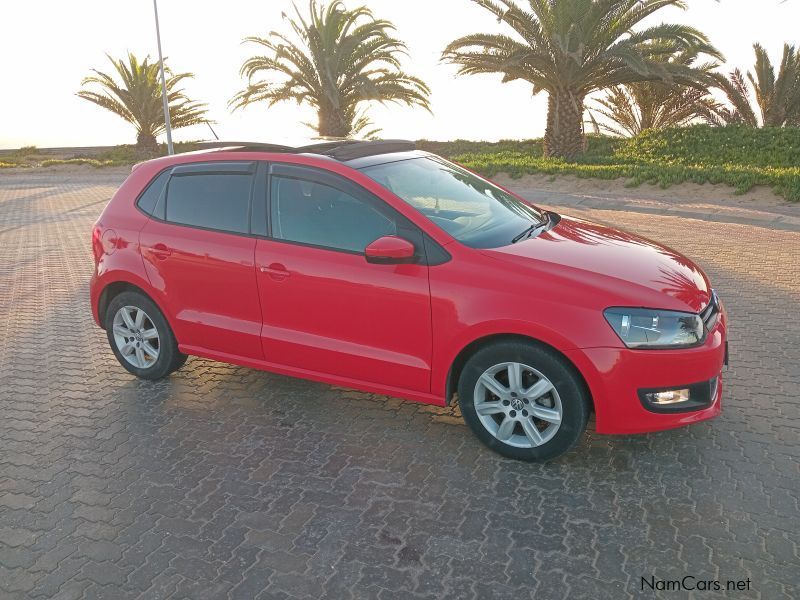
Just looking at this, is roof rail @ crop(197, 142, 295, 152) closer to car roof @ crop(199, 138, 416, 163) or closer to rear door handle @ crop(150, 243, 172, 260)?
car roof @ crop(199, 138, 416, 163)

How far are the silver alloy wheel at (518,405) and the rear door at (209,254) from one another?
65.9 inches

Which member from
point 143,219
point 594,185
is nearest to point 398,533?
point 143,219

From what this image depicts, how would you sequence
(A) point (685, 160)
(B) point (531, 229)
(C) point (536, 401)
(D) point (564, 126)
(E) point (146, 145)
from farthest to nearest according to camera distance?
1. (E) point (146, 145)
2. (D) point (564, 126)
3. (A) point (685, 160)
4. (B) point (531, 229)
5. (C) point (536, 401)

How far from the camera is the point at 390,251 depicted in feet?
14.1

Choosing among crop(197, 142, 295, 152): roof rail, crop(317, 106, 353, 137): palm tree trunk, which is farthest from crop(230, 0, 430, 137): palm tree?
crop(197, 142, 295, 152): roof rail

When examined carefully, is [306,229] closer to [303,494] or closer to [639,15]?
[303,494]

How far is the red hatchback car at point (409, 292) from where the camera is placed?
4.08 meters

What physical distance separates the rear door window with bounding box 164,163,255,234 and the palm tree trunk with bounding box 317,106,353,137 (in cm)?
1943

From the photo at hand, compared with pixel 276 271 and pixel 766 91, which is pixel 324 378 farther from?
pixel 766 91

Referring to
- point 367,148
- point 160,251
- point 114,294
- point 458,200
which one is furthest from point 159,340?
point 458,200

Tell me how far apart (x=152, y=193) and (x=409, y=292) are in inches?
94.1

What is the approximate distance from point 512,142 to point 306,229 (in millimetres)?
21706

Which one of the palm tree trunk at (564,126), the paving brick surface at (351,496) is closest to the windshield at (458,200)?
the paving brick surface at (351,496)

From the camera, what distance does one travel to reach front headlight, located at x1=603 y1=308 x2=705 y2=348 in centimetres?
400
